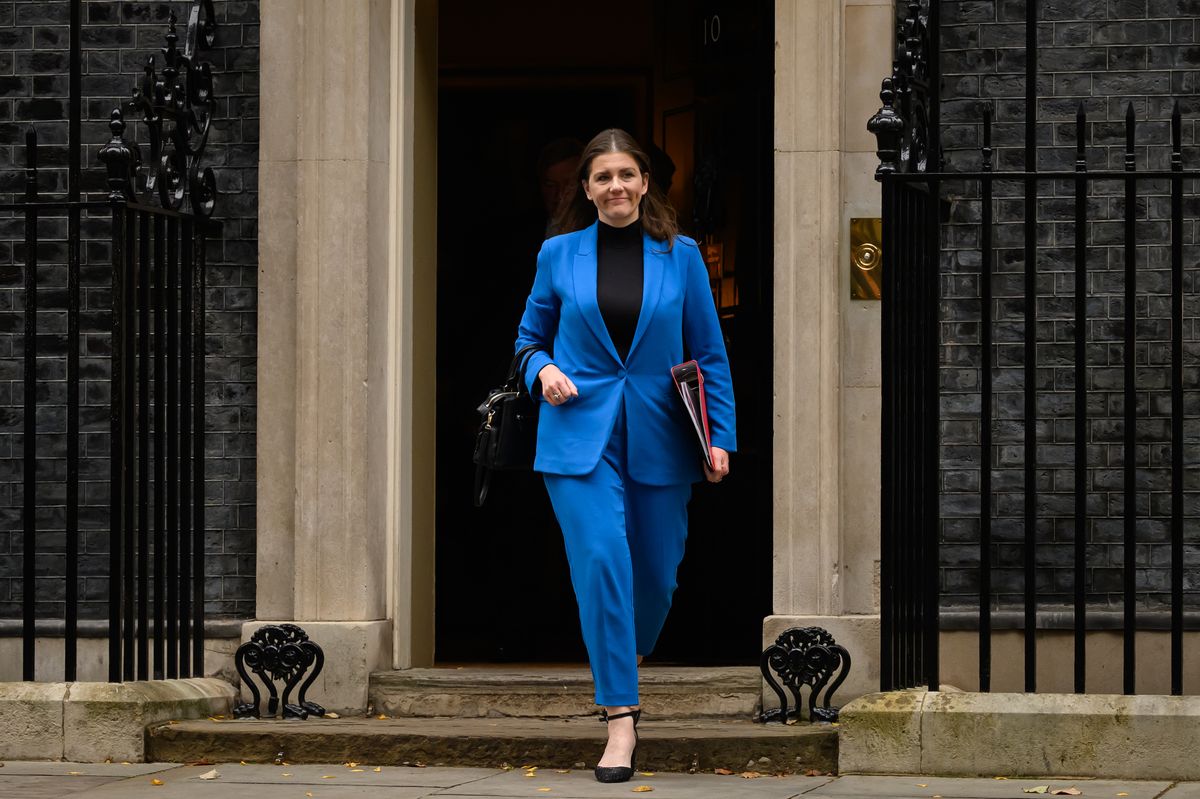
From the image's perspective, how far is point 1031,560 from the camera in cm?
616

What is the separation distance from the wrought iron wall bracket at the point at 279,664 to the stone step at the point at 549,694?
0.25 metres

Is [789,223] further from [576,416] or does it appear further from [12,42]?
[12,42]

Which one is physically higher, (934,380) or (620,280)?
(620,280)

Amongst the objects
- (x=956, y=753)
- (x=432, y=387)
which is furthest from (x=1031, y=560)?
(x=432, y=387)

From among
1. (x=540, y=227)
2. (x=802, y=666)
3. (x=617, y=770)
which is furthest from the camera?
(x=540, y=227)

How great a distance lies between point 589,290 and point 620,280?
0.12 meters

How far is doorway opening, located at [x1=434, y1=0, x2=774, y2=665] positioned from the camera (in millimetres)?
8555

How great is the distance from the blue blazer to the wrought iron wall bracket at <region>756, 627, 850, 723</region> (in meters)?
1.21

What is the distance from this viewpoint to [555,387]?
5.97 metres

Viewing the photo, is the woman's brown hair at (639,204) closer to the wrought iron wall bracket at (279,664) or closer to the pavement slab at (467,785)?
the pavement slab at (467,785)

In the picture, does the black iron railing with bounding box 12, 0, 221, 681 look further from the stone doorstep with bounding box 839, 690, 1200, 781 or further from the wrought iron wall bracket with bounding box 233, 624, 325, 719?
the stone doorstep with bounding box 839, 690, 1200, 781

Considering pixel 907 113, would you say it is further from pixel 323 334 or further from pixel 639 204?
pixel 323 334

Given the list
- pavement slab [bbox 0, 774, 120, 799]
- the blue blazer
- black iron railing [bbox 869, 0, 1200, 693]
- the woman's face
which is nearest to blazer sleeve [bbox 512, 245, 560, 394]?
the blue blazer

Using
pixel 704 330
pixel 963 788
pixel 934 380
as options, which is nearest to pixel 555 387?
pixel 704 330
